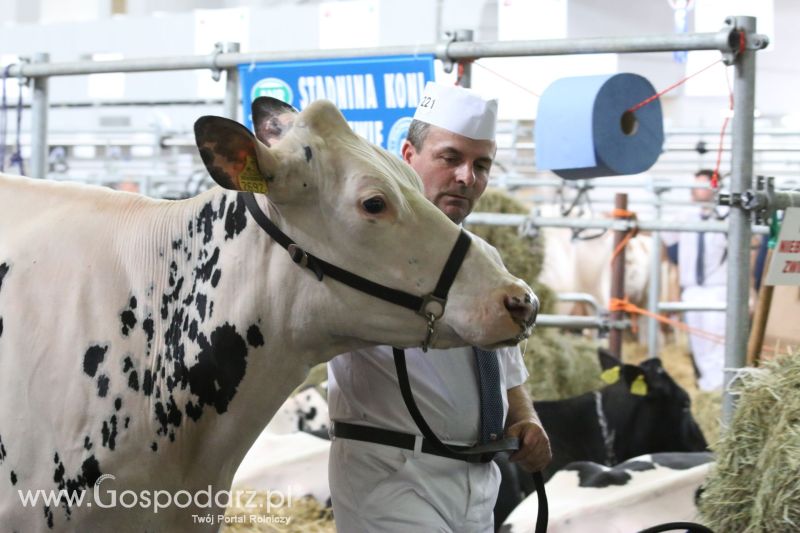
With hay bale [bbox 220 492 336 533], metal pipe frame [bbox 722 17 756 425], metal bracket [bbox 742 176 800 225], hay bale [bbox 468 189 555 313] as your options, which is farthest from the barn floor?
hay bale [bbox 468 189 555 313]

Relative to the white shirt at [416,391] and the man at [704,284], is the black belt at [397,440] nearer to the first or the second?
the white shirt at [416,391]

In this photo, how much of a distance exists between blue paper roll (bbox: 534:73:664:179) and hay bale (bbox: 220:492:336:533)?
169 cm

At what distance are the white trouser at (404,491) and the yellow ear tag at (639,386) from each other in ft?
9.80

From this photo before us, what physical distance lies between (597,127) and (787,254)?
723mm

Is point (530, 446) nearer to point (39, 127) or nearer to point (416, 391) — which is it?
point (416, 391)

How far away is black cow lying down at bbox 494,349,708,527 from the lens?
17.8 feet

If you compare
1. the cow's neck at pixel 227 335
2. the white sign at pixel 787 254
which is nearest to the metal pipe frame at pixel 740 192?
the white sign at pixel 787 254

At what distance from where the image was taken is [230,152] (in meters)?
2.15

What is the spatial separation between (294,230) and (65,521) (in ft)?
2.59

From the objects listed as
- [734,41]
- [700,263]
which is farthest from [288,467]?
[700,263]

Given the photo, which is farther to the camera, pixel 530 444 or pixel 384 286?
pixel 530 444

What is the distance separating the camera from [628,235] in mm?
5855

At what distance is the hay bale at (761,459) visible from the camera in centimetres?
289

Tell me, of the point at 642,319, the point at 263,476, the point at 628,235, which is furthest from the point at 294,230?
the point at 642,319
